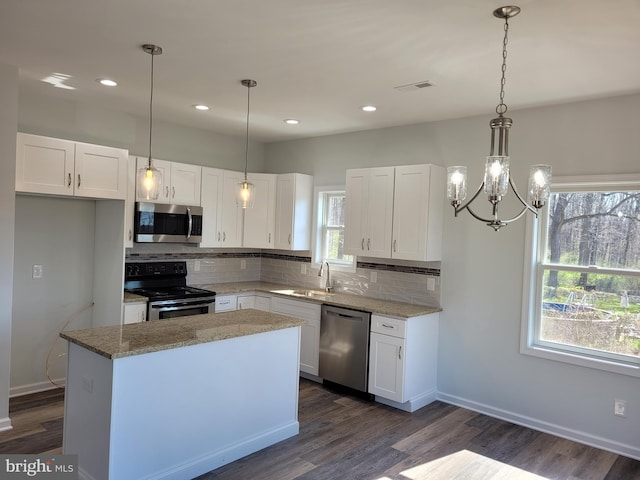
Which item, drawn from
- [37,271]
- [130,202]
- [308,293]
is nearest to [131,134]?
[130,202]

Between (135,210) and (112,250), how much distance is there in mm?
435

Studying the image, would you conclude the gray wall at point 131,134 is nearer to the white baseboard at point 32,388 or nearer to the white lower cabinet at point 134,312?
the white lower cabinet at point 134,312

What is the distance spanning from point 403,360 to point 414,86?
2.27 m

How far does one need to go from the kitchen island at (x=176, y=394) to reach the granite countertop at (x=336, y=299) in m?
1.06

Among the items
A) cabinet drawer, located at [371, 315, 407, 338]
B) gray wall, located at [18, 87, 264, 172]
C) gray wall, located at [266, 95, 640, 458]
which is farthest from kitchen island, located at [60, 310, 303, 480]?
gray wall, located at [18, 87, 264, 172]

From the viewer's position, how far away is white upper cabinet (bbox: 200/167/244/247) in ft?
17.0

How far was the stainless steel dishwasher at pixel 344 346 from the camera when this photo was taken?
441 cm

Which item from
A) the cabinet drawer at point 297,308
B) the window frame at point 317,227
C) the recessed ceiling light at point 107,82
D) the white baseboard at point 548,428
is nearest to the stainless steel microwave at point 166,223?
the cabinet drawer at point 297,308

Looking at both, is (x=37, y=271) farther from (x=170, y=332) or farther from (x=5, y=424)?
(x=170, y=332)

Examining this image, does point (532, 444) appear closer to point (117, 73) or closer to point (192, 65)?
point (192, 65)

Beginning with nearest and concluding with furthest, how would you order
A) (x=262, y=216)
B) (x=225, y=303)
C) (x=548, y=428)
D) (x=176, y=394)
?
(x=176, y=394), (x=548, y=428), (x=225, y=303), (x=262, y=216)

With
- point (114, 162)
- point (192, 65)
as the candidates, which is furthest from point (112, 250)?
point (192, 65)

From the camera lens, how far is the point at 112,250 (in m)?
4.41

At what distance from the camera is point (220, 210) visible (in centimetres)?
534
